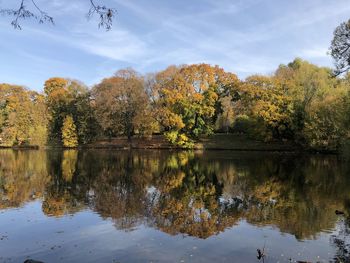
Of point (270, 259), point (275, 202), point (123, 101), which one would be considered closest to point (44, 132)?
point (123, 101)

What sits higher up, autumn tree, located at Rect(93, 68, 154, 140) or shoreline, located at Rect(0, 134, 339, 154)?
autumn tree, located at Rect(93, 68, 154, 140)

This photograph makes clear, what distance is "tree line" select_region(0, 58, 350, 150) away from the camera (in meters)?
63.2

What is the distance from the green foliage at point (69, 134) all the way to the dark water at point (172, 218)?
148ft

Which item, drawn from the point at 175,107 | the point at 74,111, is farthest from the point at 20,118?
the point at 175,107

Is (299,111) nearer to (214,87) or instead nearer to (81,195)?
(214,87)

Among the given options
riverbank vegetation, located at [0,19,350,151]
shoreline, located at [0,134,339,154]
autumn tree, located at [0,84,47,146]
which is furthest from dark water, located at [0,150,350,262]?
autumn tree, located at [0,84,47,146]

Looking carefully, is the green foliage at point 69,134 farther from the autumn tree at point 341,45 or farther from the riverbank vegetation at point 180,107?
the autumn tree at point 341,45

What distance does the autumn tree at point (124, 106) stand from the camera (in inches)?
2926

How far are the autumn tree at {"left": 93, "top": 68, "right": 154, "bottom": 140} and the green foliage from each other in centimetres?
611

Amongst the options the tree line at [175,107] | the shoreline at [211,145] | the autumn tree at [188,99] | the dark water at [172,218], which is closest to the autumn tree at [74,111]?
the tree line at [175,107]

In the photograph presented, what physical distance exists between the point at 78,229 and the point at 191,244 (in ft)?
17.3

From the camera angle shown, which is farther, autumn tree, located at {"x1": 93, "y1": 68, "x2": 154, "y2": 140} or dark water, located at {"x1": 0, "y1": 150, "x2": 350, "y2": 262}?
autumn tree, located at {"x1": 93, "y1": 68, "x2": 154, "y2": 140}

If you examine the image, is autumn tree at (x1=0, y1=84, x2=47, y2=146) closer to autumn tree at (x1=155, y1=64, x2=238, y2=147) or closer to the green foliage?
the green foliage

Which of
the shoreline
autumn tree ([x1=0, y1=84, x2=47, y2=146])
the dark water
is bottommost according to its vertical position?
the dark water
